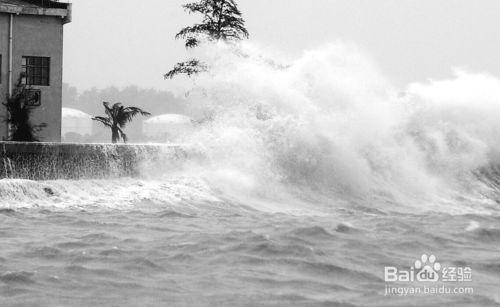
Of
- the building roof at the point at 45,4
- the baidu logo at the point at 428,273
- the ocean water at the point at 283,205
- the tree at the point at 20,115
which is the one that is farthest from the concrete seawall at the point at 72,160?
the baidu logo at the point at 428,273

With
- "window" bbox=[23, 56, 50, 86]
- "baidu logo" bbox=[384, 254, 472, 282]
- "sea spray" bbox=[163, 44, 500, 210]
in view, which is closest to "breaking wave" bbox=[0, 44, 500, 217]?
"sea spray" bbox=[163, 44, 500, 210]

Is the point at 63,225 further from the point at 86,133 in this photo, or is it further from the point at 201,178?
the point at 86,133

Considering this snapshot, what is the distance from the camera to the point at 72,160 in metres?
16.3

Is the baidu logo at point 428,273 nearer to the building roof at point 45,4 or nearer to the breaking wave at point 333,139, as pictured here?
the breaking wave at point 333,139

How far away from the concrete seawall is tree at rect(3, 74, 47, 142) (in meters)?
5.80

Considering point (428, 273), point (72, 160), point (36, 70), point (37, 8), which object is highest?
point (37, 8)

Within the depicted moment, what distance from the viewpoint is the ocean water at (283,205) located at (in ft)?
25.5

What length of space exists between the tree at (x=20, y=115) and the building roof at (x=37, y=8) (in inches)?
62.0

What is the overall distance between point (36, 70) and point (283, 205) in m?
9.26

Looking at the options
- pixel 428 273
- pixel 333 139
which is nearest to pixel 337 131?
pixel 333 139

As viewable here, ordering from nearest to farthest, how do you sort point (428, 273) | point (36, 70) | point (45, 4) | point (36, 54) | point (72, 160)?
point (428, 273), point (72, 160), point (36, 54), point (36, 70), point (45, 4)

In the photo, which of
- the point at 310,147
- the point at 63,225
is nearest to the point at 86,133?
the point at 310,147

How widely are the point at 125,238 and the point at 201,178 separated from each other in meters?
7.29

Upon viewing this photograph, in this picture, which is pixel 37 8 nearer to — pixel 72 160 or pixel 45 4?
pixel 45 4
